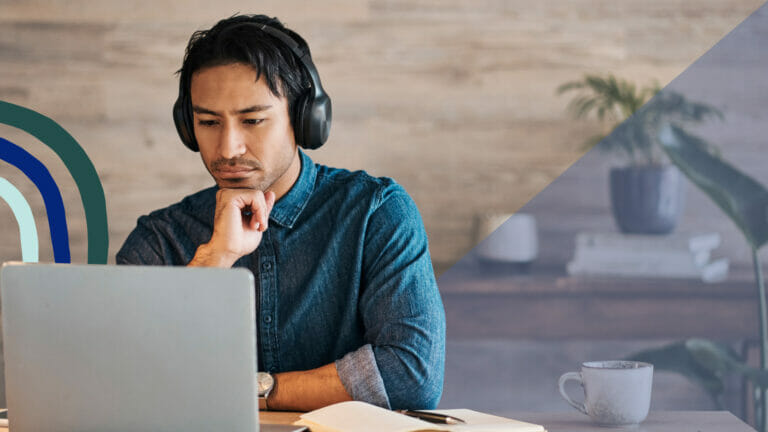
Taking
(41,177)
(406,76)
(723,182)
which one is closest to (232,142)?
(406,76)

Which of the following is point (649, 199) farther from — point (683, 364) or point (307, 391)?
point (307, 391)

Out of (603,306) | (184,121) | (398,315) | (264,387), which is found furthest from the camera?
(603,306)

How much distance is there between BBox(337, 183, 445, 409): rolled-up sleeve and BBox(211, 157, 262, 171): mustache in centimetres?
24

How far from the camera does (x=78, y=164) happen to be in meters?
2.47

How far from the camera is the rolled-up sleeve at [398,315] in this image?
132 centimetres

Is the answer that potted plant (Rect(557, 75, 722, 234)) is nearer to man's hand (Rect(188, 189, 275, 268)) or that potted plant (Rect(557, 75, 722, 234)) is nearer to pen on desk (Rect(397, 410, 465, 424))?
man's hand (Rect(188, 189, 275, 268))

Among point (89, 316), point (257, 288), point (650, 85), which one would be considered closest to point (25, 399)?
point (89, 316)

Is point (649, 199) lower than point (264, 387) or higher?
higher

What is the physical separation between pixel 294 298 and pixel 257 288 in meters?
0.07

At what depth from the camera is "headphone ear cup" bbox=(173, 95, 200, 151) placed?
63.2 inches

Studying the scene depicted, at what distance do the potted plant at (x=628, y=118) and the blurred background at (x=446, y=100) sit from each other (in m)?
0.04

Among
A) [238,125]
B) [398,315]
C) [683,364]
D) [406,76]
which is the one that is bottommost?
[683,364]

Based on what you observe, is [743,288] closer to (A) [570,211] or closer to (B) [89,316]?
(A) [570,211]

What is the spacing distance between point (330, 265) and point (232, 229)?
230mm
